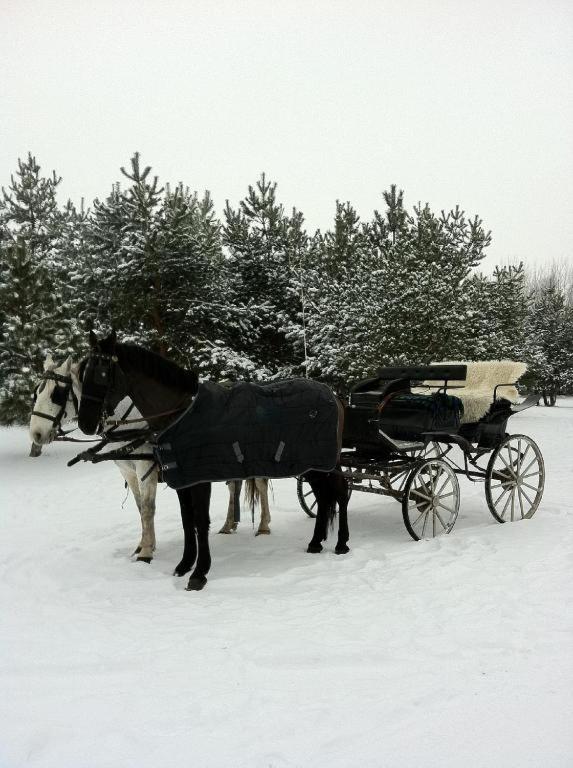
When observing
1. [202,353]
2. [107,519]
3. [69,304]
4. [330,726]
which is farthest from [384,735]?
[202,353]

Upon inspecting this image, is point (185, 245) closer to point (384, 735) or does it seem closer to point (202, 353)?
point (202, 353)

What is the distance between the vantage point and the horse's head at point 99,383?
194 inches

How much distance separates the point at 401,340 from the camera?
16531mm

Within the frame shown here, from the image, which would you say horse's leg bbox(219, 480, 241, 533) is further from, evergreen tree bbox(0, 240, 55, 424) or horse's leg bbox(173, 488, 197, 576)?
evergreen tree bbox(0, 240, 55, 424)

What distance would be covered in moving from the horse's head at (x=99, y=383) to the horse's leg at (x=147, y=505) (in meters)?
0.77

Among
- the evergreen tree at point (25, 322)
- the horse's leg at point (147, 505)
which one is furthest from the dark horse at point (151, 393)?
the evergreen tree at point (25, 322)

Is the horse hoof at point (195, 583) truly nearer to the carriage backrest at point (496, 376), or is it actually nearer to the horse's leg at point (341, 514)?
the horse's leg at point (341, 514)

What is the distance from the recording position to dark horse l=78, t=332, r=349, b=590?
4.93 metres

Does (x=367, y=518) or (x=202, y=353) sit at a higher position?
(x=202, y=353)

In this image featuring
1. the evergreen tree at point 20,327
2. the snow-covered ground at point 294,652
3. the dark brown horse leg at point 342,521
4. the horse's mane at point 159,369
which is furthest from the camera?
the evergreen tree at point 20,327

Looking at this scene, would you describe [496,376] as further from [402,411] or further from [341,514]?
[341,514]

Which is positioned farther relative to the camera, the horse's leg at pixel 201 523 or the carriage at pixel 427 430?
the carriage at pixel 427 430

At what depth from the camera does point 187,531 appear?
17.0 feet

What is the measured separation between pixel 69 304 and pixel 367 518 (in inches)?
377
